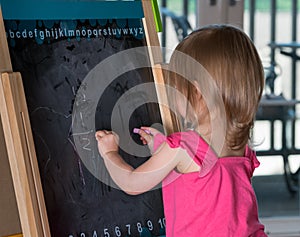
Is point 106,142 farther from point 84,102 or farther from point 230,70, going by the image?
point 230,70

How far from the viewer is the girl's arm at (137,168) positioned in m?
1.60

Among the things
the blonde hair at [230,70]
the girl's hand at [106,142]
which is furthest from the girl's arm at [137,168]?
the blonde hair at [230,70]

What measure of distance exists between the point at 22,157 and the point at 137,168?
29cm

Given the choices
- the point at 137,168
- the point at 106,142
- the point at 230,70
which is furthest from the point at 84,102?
the point at 230,70

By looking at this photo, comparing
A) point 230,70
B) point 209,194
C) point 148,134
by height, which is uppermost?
point 230,70

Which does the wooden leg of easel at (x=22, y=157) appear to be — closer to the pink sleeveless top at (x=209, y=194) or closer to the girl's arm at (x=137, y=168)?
the girl's arm at (x=137, y=168)

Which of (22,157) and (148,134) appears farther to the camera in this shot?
(148,134)

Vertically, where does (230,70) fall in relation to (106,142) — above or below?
above

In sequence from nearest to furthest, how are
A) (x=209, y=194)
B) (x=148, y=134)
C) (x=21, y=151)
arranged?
(x=21, y=151) → (x=209, y=194) → (x=148, y=134)

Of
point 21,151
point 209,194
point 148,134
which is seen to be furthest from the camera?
point 148,134

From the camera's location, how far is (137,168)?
165 cm

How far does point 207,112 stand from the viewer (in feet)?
5.30

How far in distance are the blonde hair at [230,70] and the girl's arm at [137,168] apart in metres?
0.14

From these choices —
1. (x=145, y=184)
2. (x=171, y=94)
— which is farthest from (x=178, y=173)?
(x=171, y=94)
